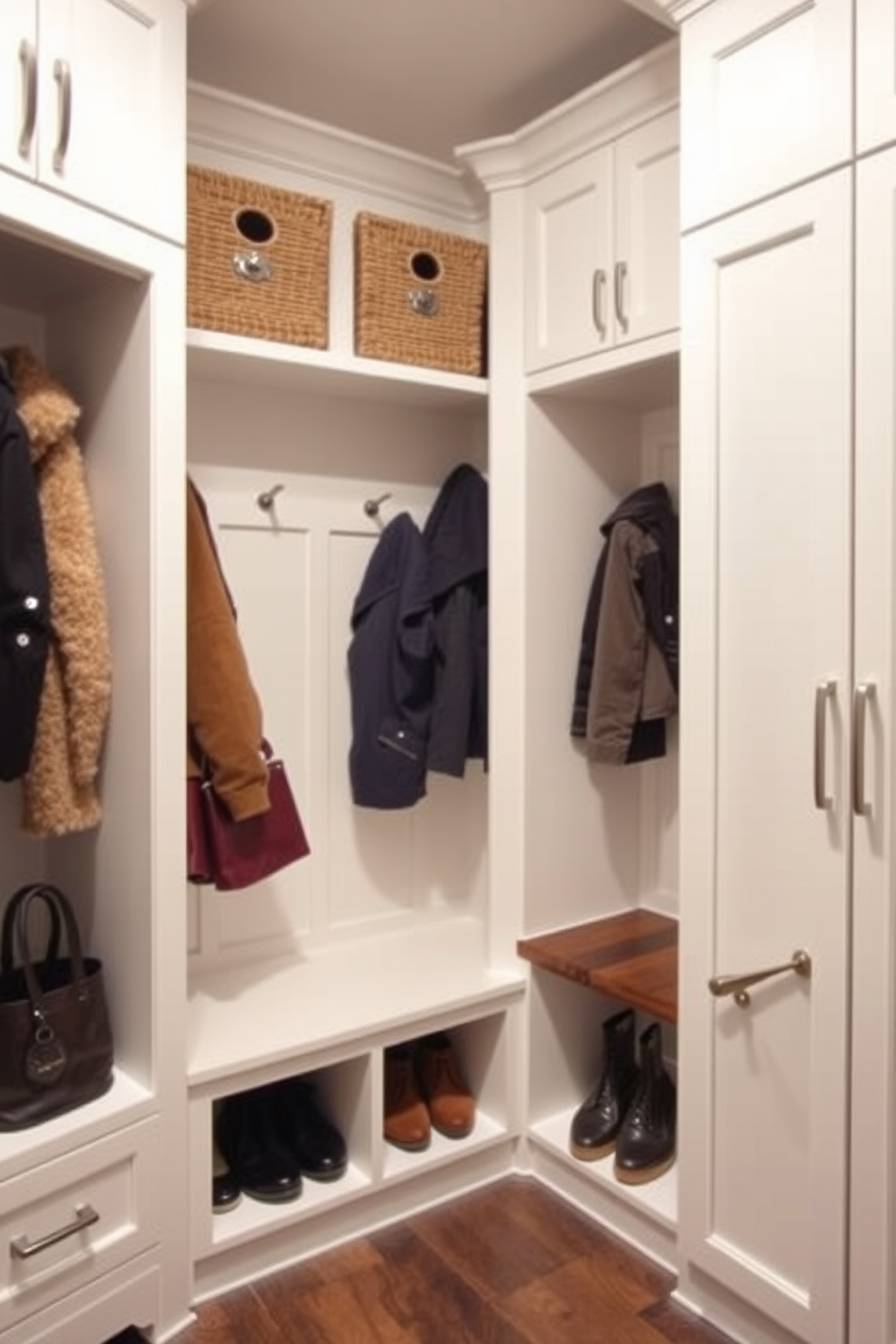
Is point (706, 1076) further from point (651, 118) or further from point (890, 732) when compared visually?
point (651, 118)

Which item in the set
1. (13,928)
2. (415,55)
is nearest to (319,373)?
(415,55)

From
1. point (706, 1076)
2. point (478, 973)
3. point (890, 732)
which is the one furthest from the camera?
point (478, 973)

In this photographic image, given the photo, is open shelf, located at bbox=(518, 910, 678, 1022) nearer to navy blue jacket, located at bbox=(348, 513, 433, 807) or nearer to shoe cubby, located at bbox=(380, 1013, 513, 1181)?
shoe cubby, located at bbox=(380, 1013, 513, 1181)

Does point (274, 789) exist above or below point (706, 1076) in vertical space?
above

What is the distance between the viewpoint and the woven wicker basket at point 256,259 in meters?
1.96

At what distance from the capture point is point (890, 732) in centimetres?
144

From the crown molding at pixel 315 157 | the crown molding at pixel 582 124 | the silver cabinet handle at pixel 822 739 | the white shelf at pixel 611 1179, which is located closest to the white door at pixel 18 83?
the crown molding at pixel 315 157

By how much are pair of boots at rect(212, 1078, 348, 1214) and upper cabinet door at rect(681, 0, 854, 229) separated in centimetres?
198

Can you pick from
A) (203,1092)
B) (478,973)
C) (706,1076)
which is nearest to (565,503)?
(478,973)

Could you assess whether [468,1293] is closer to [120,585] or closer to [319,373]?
[120,585]

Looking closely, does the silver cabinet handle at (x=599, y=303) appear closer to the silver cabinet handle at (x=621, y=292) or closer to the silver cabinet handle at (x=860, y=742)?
the silver cabinet handle at (x=621, y=292)

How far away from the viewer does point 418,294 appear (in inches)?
89.3

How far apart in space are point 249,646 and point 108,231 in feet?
3.28

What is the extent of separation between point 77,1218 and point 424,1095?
0.91m
